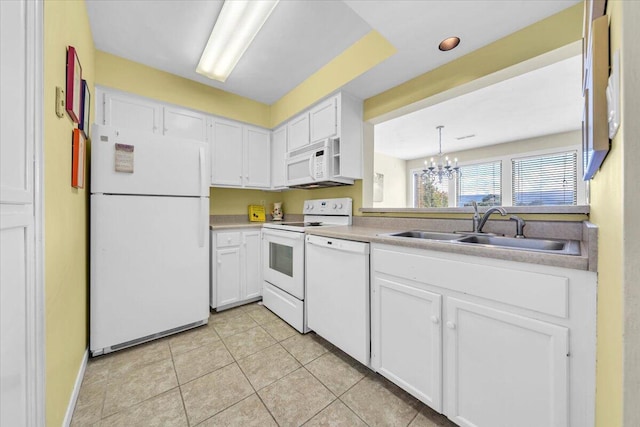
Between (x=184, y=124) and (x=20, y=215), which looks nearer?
(x=20, y=215)

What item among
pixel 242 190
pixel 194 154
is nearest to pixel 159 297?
pixel 194 154

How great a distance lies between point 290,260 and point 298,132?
1.46m

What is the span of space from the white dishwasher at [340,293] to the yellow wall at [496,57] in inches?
55.6

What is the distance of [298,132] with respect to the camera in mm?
2736

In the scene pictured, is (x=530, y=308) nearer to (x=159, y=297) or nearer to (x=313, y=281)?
(x=313, y=281)

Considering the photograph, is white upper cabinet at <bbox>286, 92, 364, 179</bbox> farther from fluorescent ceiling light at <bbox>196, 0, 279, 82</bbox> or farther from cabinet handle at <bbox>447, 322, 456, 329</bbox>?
cabinet handle at <bbox>447, 322, 456, 329</bbox>

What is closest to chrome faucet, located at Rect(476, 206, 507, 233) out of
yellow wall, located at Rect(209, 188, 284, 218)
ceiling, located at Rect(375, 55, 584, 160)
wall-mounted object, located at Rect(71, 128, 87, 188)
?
ceiling, located at Rect(375, 55, 584, 160)

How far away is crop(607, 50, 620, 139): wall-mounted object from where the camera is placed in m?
0.44

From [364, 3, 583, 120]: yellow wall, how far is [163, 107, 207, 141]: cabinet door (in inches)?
78.6

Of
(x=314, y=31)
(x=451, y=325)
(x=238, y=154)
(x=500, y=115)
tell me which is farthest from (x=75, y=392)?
(x=500, y=115)

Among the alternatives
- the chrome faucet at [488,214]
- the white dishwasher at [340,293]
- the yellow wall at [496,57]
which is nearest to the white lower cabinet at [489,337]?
the white dishwasher at [340,293]

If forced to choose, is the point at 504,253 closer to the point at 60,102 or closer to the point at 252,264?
the point at 60,102

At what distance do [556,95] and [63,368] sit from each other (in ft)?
17.2

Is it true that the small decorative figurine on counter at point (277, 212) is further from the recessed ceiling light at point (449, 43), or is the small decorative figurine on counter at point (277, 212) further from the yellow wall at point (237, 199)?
the recessed ceiling light at point (449, 43)
